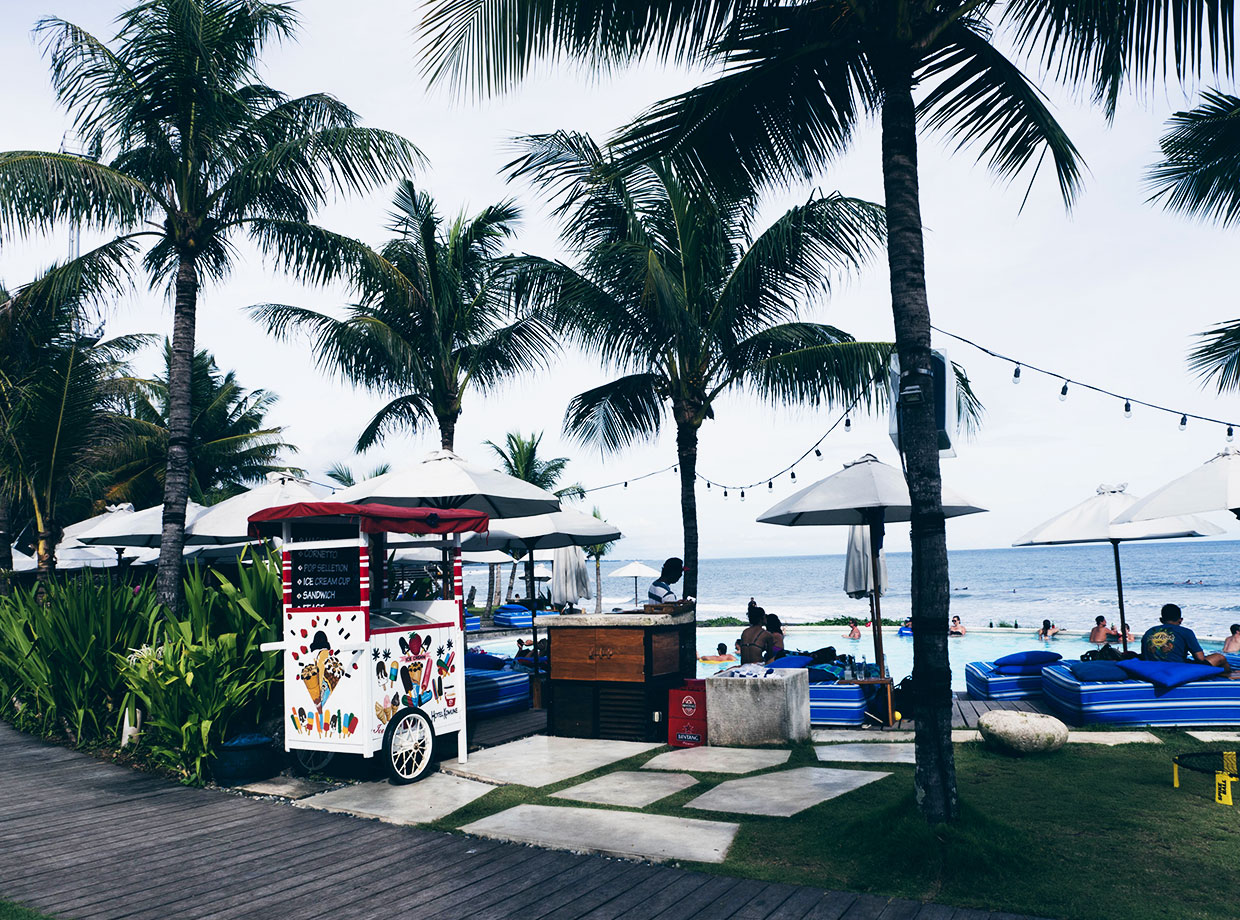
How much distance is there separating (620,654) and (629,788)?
2.10 m

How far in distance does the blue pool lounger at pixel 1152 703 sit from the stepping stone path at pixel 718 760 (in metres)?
3.20

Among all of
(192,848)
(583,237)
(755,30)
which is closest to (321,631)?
(192,848)

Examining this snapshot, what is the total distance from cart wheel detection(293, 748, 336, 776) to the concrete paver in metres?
4.29

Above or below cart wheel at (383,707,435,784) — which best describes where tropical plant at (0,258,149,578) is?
above

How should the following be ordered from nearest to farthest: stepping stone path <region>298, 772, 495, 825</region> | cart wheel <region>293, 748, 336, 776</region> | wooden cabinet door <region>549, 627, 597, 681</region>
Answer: stepping stone path <region>298, 772, 495, 825</region>, cart wheel <region>293, 748, 336, 776</region>, wooden cabinet door <region>549, 627, 597, 681</region>

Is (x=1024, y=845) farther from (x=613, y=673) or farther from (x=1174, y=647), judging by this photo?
(x=1174, y=647)

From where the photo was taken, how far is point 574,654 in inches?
341

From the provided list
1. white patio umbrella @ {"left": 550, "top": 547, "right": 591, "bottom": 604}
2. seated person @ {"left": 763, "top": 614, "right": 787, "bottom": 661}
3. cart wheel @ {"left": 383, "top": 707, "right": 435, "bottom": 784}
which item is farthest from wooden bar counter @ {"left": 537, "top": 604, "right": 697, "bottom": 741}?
white patio umbrella @ {"left": 550, "top": 547, "right": 591, "bottom": 604}

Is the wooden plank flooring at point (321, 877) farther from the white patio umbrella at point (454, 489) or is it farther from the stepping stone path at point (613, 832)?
the white patio umbrella at point (454, 489)

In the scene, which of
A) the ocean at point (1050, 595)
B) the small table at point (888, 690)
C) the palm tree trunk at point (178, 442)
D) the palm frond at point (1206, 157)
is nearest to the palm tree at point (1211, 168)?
the palm frond at point (1206, 157)

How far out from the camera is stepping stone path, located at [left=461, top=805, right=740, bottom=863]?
4.89 metres

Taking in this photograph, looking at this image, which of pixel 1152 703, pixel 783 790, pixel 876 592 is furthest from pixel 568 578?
pixel 783 790

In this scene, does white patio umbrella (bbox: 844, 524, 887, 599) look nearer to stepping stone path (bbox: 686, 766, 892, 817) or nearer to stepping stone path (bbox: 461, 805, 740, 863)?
stepping stone path (bbox: 686, 766, 892, 817)

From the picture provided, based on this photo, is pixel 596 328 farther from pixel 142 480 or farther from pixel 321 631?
pixel 142 480
